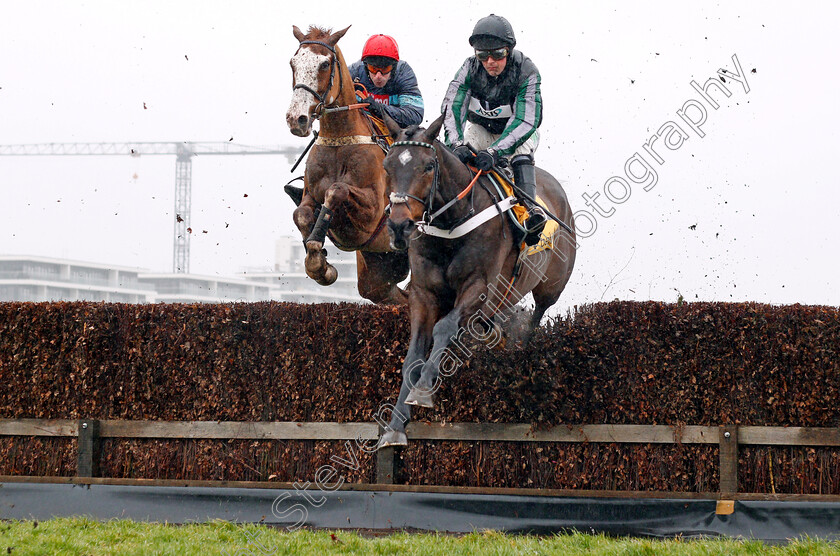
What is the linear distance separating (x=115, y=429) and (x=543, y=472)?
3.44 m

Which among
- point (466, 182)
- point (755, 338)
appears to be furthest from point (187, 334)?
point (755, 338)

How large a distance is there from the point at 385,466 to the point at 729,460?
2488 mm

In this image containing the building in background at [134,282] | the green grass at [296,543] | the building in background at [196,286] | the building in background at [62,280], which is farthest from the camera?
the building in background at [196,286]

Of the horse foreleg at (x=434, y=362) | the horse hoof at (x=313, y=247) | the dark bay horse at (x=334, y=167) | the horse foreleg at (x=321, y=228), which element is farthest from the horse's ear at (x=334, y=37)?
the horse foreleg at (x=434, y=362)

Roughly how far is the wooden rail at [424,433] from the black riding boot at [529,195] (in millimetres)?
1443

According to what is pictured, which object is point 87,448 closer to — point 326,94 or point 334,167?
point 334,167

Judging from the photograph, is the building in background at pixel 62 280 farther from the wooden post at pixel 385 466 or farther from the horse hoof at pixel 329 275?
the wooden post at pixel 385 466

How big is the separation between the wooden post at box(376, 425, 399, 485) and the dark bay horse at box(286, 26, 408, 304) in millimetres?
1808

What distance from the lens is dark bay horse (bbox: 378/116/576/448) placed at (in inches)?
220

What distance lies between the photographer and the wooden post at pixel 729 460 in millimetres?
6270

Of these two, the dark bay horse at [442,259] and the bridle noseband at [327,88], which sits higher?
the bridle noseband at [327,88]

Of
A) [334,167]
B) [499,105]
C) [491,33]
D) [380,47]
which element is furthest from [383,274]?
[491,33]

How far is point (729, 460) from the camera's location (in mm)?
6277

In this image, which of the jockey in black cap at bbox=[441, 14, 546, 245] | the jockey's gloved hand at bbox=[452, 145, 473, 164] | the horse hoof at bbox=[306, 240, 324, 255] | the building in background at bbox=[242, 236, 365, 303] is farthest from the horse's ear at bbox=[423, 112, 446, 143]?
the building in background at bbox=[242, 236, 365, 303]
